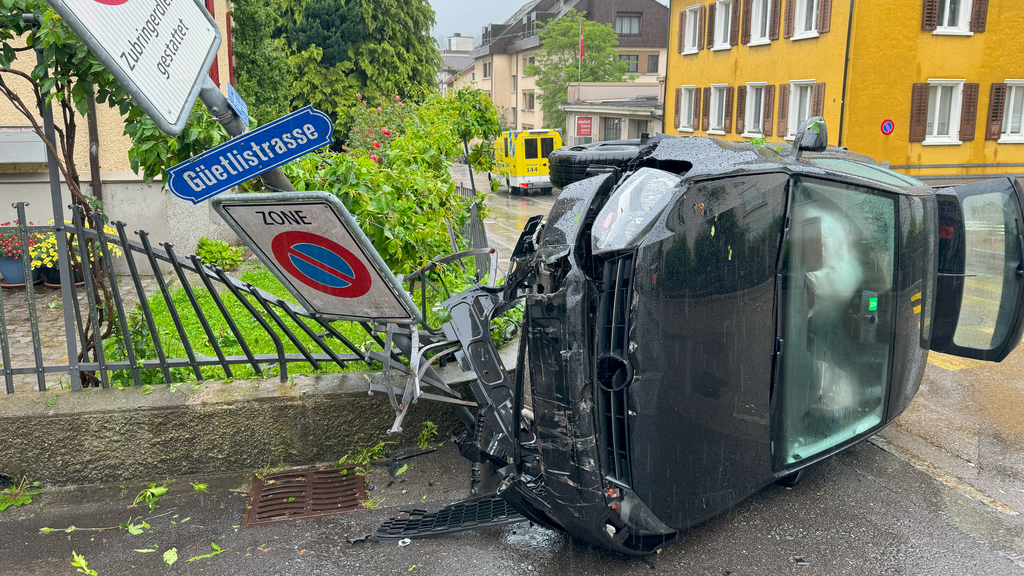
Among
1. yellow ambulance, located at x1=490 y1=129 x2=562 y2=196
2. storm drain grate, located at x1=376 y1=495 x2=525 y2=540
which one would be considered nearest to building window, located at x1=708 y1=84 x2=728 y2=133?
yellow ambulance, located at x1=490 y1=129 x2=562 y2=196

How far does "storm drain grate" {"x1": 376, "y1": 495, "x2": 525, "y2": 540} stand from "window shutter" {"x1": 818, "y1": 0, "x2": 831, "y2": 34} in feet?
79.6

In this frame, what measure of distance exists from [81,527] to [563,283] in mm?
2828

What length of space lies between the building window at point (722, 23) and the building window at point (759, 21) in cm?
197

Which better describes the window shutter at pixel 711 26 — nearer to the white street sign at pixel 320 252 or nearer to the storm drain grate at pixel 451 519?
the white street sign at pixel 320 252

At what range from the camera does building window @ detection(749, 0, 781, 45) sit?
28188 millimetres

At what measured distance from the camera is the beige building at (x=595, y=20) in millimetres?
56625

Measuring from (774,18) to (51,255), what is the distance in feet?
86.1

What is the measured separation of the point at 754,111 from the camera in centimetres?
2911

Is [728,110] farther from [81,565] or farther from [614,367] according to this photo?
[81,565]

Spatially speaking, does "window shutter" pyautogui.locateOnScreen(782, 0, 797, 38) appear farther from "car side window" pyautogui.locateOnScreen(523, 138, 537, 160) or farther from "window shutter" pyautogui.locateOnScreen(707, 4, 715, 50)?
"car side window" pyautogui.locateOnScreen(523, 138, 537, 160)

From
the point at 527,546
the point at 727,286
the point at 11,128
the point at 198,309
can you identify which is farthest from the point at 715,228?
the point at 11,128

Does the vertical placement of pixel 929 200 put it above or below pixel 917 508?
above

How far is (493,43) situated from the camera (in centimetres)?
6200

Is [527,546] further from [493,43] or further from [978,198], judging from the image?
[493,43]
